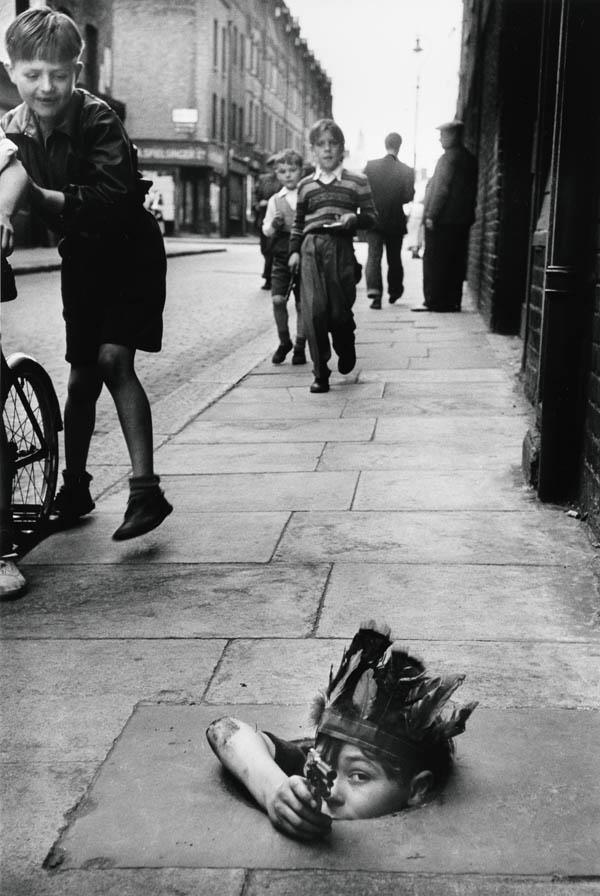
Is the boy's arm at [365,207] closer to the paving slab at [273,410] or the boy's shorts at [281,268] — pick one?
the paving slab at [273,410]

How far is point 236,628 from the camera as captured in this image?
3352 mm

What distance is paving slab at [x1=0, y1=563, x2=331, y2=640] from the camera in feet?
11.0

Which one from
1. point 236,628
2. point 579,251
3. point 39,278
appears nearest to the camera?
point 236,628

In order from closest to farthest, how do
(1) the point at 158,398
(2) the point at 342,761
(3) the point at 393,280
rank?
(2) the point at 342,761 → (1) the point at 158,398 → (3) the point at 393,280

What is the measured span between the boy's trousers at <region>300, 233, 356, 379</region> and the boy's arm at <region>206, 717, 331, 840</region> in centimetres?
529

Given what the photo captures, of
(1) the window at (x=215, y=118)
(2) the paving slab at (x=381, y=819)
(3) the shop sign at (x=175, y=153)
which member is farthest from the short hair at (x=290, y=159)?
(1) the window at (x=215, y=118)

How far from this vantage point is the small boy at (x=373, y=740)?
2.24 m

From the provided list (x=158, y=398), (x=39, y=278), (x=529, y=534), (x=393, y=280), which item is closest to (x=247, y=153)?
(x=39, y=278)

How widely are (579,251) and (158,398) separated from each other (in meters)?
3.97

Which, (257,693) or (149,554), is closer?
(257,693)

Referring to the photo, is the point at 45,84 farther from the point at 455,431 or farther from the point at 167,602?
the point at 455,431

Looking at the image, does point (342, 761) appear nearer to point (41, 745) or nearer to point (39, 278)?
point (41, 745)

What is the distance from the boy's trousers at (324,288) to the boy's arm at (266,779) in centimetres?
529

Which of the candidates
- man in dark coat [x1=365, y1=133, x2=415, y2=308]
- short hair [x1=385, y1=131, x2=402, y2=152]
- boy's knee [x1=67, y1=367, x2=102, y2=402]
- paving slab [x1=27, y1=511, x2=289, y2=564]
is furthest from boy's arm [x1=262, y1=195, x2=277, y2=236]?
boy's knee [x1=67, y1=367, x2=102, y2=402]
